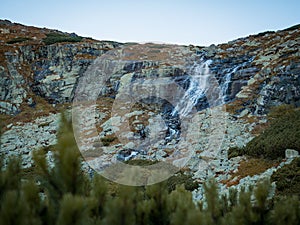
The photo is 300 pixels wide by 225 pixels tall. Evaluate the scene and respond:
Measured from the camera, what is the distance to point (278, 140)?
12.9 meters

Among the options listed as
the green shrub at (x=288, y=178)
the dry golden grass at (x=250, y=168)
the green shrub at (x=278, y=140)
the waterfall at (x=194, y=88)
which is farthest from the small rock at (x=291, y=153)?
the waterfall at (x=194, y=88)

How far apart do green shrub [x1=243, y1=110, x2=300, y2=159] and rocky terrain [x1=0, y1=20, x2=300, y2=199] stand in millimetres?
1061

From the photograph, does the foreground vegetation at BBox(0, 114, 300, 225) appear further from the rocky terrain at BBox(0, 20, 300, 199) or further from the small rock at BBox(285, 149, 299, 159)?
the small rock at BBox(285, 149, 299, 159)

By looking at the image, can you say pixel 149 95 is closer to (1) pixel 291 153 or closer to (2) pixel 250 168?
(2) pixel 250 168

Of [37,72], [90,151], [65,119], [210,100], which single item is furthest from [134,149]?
[37,72]

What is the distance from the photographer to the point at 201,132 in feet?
62.1

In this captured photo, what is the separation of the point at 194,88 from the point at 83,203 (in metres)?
23.5

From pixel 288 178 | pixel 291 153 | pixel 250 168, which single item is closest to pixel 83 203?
pixel 288 178

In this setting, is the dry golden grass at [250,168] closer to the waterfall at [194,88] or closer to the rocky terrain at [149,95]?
the rocky terrain at [149,95]

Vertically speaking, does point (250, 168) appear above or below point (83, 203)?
below

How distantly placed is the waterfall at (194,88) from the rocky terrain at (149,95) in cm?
10

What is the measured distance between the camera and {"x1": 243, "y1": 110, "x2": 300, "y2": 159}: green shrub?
40.6 feet

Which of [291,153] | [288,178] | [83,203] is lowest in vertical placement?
[288,178]

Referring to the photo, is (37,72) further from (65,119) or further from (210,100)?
(65,119)
